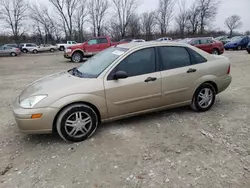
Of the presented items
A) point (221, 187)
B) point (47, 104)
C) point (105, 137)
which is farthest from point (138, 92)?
point (221, 187)

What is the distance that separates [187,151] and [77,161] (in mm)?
1532

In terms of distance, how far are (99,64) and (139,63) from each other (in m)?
0.72

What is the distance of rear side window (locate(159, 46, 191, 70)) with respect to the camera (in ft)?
12.0

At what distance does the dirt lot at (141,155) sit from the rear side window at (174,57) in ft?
3.33

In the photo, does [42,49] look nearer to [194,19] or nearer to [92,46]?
[92,46]

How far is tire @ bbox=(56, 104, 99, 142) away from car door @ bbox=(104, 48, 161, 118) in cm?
34

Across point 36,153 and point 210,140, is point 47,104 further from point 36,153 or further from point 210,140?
point 210,140

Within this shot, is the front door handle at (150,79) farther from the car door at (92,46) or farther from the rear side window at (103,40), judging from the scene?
the rear side window at (103,40)

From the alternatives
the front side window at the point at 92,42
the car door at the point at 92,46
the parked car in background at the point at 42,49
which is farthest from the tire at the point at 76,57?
the parked car in background at the point at 42,49

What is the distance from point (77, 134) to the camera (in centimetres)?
314

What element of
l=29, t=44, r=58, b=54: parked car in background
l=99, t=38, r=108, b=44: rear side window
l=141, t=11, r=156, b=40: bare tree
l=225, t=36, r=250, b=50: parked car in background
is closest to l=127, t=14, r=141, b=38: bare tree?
l=141, t=11, r=156, b=40: bare tree

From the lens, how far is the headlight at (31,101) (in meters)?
2.91

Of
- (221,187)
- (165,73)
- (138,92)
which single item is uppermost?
(165,73)

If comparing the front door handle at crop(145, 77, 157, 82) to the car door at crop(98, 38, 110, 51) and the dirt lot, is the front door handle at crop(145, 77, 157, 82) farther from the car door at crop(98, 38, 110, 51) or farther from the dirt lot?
the car door at crop(98, 38, 110, 51)
